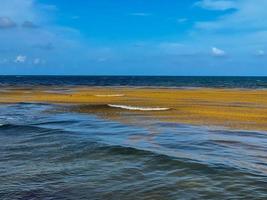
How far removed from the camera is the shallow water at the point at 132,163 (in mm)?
11586

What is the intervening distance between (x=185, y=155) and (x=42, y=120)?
13677mm

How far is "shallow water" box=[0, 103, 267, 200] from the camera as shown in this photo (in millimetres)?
11586

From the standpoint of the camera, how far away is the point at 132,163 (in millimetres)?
14789

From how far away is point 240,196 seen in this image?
36.4ft

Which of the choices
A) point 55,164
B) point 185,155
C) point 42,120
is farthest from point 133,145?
point 42,120

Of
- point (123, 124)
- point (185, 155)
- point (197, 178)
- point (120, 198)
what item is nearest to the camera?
point (120, 198)

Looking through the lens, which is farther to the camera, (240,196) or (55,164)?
(55,164)

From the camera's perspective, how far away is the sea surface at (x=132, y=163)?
1158 centimetres

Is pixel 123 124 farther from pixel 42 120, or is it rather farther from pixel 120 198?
pixel 120 198

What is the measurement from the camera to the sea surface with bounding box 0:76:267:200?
11.6m

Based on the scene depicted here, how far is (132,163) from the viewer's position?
1479cm

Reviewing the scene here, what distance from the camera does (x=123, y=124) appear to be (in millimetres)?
24938

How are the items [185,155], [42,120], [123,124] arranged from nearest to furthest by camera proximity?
[185,155] < [123,124] < [42,120]

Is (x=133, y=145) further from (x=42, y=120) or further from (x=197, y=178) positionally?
(x=42, y=120)
